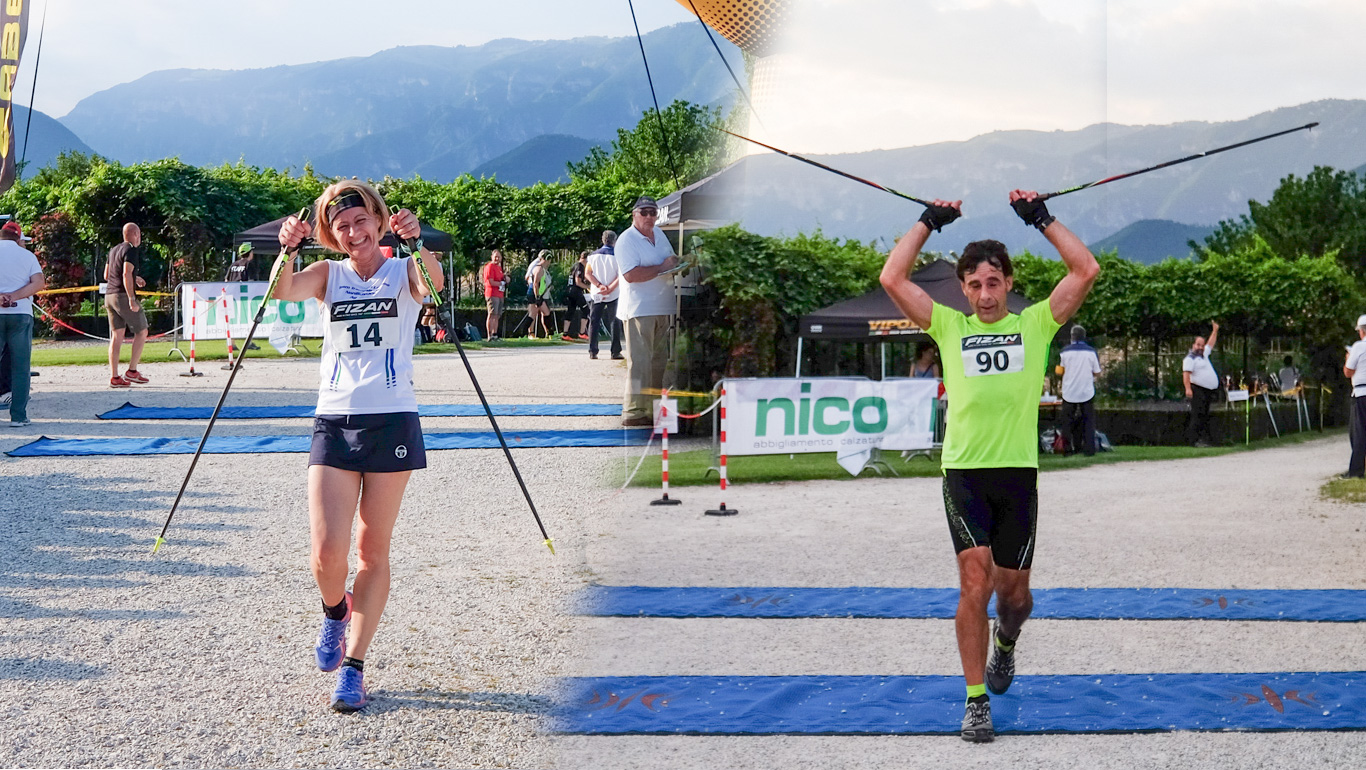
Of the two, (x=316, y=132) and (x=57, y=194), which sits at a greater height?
(x=316, y=132)

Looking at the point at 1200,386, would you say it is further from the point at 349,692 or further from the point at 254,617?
the point at 349,692

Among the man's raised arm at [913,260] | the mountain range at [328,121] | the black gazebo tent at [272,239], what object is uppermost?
the mountain range at [328,121]

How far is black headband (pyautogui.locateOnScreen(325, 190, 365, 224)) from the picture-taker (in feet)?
9.87

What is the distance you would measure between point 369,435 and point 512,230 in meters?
15.2

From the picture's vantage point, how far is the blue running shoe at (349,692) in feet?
9.50

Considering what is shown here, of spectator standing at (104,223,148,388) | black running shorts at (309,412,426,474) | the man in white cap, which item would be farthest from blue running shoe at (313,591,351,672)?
the man in white cap

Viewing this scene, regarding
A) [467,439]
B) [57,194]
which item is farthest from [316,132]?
[467,439]

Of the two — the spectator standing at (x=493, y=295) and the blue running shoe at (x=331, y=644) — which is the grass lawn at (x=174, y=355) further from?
the blue running shoe at (x=331, y=644)

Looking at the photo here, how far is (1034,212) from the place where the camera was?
9.52ft

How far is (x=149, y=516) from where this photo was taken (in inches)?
206

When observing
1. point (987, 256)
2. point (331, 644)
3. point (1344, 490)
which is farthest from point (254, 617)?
point (1344, 490)

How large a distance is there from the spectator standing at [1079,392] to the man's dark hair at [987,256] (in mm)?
6903

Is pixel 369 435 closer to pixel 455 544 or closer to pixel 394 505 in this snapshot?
pixel 394 505

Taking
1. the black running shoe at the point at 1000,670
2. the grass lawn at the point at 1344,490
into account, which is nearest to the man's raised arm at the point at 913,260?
the black running shoe at the point at 1000,670
